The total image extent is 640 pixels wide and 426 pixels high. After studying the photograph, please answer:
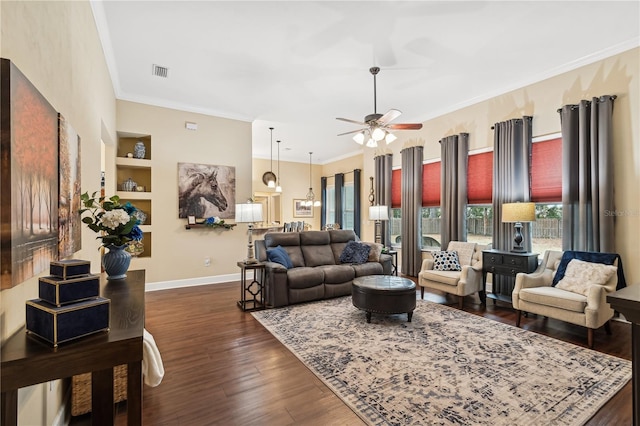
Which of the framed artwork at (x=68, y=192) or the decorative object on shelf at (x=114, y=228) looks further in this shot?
the decorative object on shelf at (x=114, y=228)

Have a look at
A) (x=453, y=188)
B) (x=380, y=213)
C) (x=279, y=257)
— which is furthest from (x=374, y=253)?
(x=453, y=188)

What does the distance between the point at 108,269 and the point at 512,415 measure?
117 inches

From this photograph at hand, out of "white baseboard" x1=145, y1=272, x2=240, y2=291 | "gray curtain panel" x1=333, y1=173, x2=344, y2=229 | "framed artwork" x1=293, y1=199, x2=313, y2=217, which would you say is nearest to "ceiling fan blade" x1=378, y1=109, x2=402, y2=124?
"white baseboard" x1=145, y1=272, x2=240, y2=291

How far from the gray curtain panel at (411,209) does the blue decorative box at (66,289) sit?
225 inches

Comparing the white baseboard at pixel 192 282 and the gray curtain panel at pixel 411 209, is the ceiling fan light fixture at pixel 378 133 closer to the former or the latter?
the gray curtain panel at pixel 411 209

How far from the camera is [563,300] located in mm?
3143

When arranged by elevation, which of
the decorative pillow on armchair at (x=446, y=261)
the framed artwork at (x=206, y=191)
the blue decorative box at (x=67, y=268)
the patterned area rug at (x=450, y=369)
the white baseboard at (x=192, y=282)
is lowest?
the patterned area rug at (x=450, y=369)

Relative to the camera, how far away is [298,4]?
113 inches

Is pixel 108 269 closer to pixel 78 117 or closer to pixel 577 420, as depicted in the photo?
→ pixel 78 117

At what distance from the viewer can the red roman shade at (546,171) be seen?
4203 mm

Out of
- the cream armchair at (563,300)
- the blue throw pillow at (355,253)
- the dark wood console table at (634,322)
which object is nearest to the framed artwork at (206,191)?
the blue throw pillow at (355,253)

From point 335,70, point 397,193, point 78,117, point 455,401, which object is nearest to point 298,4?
point 335,70

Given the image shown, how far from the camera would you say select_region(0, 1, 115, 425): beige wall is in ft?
4.09

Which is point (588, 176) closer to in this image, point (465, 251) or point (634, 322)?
point (465, 251)
